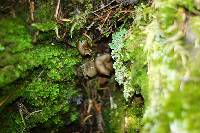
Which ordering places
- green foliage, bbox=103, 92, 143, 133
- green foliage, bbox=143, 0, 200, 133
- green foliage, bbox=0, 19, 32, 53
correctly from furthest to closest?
green foliage, bbox=103, 92, 143, 133 < green foliage, bbox=0, 19, 32, 53 < green foliage, bbox=143, 0, 200, 133

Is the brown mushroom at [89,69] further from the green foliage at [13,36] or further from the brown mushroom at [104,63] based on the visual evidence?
the green foliage at [13,36]

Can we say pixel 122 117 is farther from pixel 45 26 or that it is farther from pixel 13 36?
pixel 13 36

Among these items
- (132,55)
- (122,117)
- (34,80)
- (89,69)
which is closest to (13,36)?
(34,80)

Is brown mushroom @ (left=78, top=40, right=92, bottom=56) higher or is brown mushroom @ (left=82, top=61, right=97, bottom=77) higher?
brown mushroom @ (left=78, top=40, right=92, bottom=56)

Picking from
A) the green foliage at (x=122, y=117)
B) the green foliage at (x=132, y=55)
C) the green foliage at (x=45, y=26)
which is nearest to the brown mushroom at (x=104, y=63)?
the green foliage at (x=132, y=55)

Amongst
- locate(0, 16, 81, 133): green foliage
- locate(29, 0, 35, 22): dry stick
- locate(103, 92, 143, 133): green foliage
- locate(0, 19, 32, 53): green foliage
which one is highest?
locate(29, 0, 35, 22): dry stick

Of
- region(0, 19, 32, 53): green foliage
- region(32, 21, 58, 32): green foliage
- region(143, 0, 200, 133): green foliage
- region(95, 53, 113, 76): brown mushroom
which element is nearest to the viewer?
region(143, 0, 200, 133): green foliage

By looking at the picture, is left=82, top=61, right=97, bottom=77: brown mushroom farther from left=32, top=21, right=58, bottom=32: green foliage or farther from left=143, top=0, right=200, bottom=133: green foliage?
left=143, top=0, right=200, bottom=133: green foliage

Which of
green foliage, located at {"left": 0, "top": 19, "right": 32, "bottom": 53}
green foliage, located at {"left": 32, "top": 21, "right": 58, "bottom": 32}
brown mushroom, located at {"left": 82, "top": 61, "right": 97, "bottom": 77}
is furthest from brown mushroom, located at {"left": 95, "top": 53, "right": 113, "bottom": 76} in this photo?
green foliage, located at {"left": 0, "top": 19, "right": 32, "bottom": 53}
